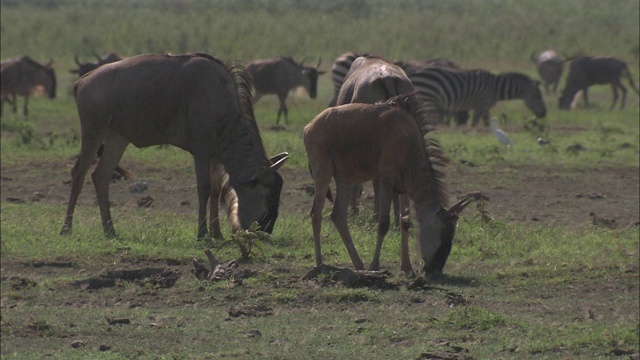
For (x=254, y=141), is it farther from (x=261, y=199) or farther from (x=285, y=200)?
(x=285, y=200)

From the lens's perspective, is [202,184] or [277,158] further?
[277,158]

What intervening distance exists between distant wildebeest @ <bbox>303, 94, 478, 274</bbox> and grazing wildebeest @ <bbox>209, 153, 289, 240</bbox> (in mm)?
1434

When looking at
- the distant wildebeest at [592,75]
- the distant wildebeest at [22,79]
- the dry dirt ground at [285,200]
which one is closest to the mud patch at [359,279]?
the dry dirt ground at [285,200]

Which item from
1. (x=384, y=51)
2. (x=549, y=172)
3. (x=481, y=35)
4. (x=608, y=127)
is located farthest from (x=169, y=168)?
(x=481, y=35)

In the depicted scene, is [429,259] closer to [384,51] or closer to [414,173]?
[414,173]

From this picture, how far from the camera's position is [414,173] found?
898 centimetres

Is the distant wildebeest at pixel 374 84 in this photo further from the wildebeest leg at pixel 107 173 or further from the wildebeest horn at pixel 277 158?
the wildebeest leg at pixel 107 173

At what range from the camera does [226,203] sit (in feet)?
36.3

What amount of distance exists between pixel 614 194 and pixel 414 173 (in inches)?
234

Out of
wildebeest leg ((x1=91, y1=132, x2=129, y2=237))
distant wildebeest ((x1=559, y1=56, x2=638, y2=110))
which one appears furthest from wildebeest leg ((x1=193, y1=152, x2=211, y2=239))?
distant wildebeest ((x1=559, y1=56, x2=638, y2=110))

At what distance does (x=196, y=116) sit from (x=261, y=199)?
0.92 metres

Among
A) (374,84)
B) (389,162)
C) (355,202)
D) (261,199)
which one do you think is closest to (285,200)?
(355,202)

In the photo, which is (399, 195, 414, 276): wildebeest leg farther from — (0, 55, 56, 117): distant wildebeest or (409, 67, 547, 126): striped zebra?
(0, 55, 56, 117): distant wildebeest

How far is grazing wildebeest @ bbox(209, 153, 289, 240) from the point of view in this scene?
1067 cm
